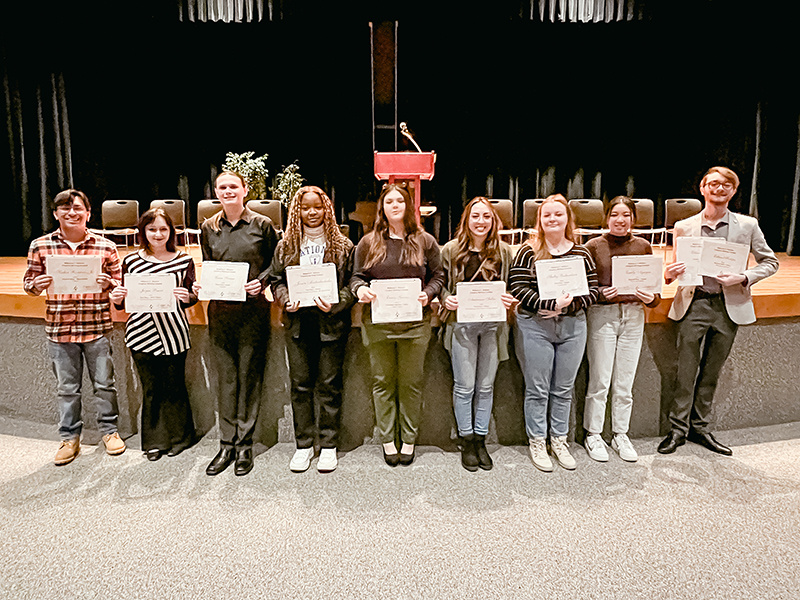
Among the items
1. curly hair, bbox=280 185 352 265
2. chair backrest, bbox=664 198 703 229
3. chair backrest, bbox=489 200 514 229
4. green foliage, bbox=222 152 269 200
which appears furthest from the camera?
green foliage, bbox=222 152 269 200

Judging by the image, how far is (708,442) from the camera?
288cm

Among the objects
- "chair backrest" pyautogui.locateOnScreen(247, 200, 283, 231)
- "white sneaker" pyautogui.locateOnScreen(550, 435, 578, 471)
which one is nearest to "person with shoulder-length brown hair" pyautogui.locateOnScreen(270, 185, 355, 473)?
Result: "white sneaker" pyautogui.locateOnScreen(550, 435, 578, 471)

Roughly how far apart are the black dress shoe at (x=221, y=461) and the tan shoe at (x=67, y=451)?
782mm

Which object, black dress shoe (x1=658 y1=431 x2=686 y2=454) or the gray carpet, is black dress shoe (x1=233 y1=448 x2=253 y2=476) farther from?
black dress shoe (x1=658 y1=431 x2=686 y2=454)

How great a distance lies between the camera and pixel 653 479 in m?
2.58

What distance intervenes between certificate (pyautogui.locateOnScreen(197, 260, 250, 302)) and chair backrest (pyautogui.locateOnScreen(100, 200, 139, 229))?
4.73 m

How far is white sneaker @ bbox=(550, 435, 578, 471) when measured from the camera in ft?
8.79

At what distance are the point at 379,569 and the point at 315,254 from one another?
55.1 inches

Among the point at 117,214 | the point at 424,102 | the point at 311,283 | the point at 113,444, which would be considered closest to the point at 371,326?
the point at 311,283

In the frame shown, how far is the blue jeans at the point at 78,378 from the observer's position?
274cm

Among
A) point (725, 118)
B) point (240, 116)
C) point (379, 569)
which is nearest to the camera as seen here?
point (379, 569)

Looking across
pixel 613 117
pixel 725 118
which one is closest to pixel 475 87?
pixel 613 117

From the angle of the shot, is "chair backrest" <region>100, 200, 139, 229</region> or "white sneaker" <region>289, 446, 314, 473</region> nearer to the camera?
"white sneaker" <region>289, 446, 314, 473</region>

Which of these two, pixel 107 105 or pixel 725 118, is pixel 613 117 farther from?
pixel 107 105
